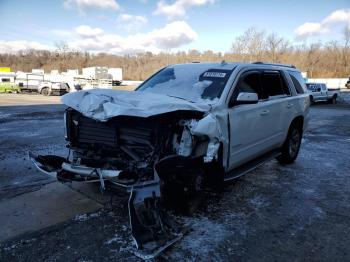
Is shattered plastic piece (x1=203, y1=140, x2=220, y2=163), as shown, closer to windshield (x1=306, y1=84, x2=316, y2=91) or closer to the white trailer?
windshield (x1=306, y1=84, x2=316, y2=91)

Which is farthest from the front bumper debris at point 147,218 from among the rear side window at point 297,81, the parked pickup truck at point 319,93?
the parked pickup truck at point 319,93

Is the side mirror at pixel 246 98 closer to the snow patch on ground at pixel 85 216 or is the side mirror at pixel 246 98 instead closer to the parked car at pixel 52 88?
the snow patch on ground at pixel 85 216

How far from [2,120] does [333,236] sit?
1222 centimetres

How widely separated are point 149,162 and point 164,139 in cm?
30

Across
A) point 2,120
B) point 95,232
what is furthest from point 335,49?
point 95,232

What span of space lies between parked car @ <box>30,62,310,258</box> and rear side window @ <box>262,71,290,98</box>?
326mm

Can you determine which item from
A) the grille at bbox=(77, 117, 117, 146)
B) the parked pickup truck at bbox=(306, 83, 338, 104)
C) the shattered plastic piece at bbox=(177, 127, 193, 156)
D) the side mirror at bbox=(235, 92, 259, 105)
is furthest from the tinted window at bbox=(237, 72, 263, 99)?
the parked pickup truck at bbox=(306, 83, 338, 104)

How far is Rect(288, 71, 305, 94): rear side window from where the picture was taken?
6677 millimetres

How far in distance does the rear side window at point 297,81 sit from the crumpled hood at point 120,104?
3262 mm

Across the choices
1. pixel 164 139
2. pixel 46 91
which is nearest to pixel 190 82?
pixel 164 139

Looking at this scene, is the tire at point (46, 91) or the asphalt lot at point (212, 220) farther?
the tire at point (46, 91)

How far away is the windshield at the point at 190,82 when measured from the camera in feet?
14.9

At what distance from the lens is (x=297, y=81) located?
6.85 metres

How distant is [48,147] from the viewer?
7.68 meters
